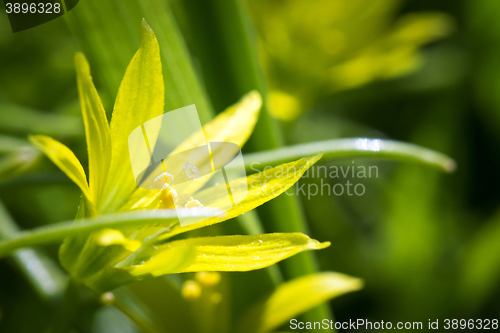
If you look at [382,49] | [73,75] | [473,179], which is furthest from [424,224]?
[73,75]

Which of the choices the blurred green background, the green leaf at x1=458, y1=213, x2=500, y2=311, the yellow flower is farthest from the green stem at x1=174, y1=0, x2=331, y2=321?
the green leaf at x1=458, y1=213, x2=500, y2=311

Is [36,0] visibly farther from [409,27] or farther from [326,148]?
[409,27]

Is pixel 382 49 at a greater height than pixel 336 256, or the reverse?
pixel 382 49

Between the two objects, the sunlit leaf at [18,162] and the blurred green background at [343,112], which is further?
the blurred green background at [343,112]

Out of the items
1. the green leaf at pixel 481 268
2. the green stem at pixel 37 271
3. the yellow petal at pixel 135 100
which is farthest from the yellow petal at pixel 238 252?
the green leaf at pixel 481 268

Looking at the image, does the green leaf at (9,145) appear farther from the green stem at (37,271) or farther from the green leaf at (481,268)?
the green leaf at (481,268)

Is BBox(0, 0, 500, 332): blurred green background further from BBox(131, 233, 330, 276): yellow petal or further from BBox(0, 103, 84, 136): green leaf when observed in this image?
BBox(131, 233, 330, 276): yellow petal
